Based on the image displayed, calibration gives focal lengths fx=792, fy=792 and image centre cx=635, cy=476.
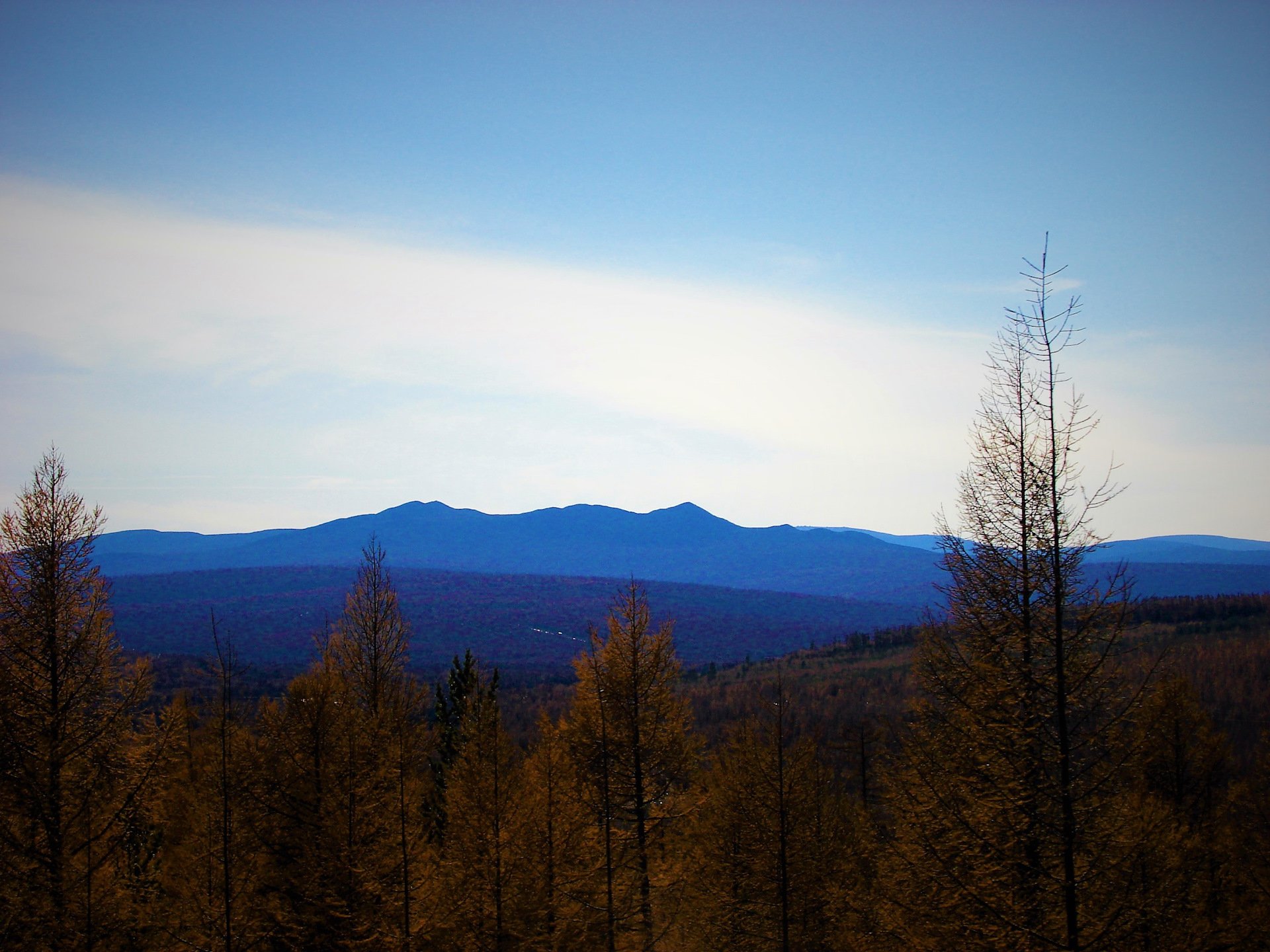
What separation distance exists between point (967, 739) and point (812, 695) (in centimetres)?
11899

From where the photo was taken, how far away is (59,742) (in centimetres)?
1623

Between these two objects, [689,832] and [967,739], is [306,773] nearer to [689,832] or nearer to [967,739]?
[689,832]

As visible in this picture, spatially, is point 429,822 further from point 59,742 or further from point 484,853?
point 59,742

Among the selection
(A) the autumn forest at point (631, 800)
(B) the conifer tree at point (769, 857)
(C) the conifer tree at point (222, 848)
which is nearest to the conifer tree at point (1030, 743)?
(A) the autumn forest at point (631, 800)

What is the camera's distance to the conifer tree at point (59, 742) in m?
15.6

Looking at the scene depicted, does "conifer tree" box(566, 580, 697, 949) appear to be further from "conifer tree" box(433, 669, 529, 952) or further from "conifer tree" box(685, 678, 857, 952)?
"conifer tree" box(433, 669, 529, 952)

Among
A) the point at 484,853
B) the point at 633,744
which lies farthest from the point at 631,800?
the point at 484,853

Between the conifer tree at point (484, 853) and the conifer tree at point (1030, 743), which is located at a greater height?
the conifer tree at point (1030, 743)

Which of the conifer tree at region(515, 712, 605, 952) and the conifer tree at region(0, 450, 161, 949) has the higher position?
the conifer tree at region(0, 450, 161, 949)

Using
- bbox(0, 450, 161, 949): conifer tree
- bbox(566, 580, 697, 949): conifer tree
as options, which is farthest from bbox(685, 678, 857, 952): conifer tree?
bbox(0, 450, 161, 949): conifer tree

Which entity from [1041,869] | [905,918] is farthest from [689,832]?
[1041,869]

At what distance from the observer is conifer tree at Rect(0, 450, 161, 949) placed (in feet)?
51.1

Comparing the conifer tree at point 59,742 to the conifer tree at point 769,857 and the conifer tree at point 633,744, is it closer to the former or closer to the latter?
the conifer tree at point 633,744

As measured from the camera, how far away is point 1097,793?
38.6 ft
